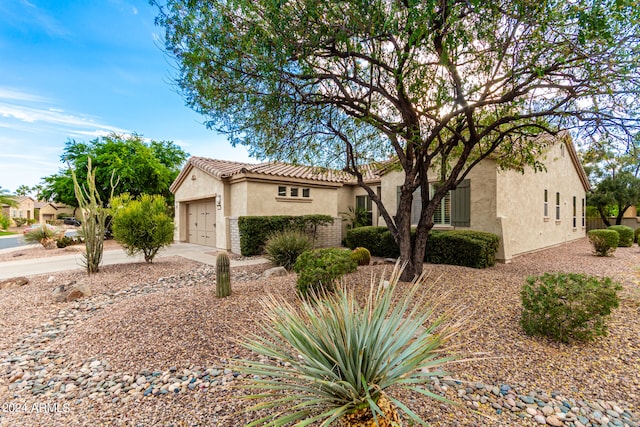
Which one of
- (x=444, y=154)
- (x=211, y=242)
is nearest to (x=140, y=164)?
(x=211, y=242)

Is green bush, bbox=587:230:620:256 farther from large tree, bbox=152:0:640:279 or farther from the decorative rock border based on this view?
the decorative rock border

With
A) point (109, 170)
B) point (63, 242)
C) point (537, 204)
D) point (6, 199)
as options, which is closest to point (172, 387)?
point (537, 204)

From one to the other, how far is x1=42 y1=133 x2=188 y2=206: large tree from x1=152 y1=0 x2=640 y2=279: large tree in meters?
15.1

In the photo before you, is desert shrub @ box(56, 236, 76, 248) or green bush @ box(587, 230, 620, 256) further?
desert shrub @ box(56, 236, 76, 248)

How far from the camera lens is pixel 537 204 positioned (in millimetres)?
12266

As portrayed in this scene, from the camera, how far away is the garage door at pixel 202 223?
14703 millimetres

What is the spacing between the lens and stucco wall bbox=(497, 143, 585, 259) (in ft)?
33.4

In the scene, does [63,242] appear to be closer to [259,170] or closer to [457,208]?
[259,170]

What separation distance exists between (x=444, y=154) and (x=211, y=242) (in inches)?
473

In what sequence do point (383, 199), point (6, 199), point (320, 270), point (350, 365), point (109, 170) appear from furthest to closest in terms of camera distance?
point (6, 199)
point (109, 170)
point (383, 199)
point (320, 270)
point (350, 365)

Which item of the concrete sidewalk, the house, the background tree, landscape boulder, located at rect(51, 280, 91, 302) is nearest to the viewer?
landscape boulder, located at rect(51, 280, 91, 302)

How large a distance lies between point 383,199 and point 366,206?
3775 mm

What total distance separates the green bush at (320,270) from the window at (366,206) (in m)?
10.5

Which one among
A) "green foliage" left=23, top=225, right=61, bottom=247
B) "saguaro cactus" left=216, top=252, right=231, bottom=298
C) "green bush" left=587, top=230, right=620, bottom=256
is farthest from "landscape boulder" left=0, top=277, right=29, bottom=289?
"green bush" left=587, top=230, right=620, bottom=256
